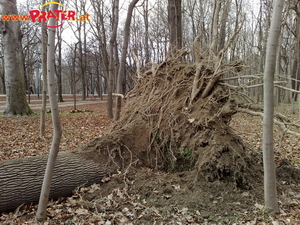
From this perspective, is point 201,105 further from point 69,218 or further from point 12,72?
point 12,72

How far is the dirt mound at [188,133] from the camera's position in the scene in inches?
149

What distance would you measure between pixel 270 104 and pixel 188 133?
1875 millimetres

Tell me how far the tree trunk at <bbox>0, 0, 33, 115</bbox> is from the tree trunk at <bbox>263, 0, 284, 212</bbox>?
1077 centimetres

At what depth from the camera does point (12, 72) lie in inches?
412

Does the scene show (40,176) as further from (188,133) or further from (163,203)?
(188,133)

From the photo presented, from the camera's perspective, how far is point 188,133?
443 centimetres

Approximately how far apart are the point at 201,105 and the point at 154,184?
1.80 m

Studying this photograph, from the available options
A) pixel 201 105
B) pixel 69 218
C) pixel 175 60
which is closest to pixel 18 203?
pixel 69 218

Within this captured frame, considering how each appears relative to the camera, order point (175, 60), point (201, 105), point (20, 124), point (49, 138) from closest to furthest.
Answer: point (201, 105), point (175, 60), point (49, 138), point (20, 124)

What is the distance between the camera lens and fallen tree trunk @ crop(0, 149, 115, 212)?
10.5 feet

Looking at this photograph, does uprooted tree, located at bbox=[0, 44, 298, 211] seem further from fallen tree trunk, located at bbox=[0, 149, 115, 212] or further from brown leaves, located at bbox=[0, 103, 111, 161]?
brown leaves, located at bbox=[0, 103, 111, 161]

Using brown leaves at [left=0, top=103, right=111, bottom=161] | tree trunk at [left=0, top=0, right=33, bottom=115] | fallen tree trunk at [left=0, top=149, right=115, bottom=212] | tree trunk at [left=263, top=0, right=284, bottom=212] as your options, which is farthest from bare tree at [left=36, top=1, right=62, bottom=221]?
tree trunk at [left=0, top=0, right=33, bottom=115]

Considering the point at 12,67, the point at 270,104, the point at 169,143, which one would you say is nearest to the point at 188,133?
the point at 169,143

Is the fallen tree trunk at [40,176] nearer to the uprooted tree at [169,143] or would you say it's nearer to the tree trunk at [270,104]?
the uprooted tree at [169,143]
